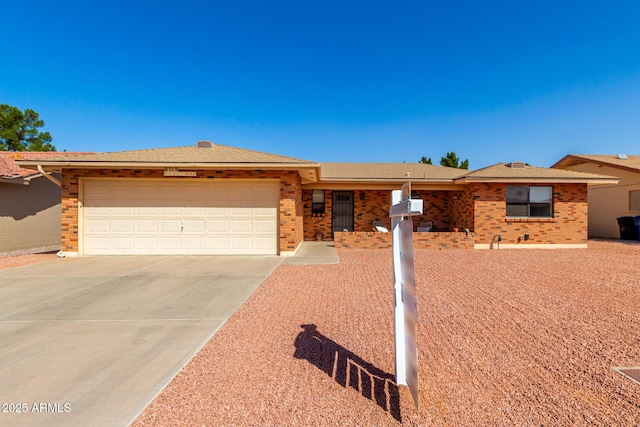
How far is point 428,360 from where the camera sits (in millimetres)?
3227

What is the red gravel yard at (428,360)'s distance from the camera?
2375 millimetres

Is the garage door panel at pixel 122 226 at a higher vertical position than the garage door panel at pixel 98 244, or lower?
higher

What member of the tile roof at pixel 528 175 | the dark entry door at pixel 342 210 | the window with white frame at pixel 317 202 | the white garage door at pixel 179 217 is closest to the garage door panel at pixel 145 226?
the white garage door at pixel 179 217

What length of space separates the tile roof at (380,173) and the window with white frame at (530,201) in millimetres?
2294

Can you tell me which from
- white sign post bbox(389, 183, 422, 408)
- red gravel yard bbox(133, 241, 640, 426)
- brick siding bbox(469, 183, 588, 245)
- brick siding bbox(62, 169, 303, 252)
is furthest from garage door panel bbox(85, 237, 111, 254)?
brick siding bbox(469, 183, 588, 245)

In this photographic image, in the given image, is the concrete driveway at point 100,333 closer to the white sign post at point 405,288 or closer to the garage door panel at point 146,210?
the white sign post at point 405,288

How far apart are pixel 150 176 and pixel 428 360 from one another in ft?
32.7

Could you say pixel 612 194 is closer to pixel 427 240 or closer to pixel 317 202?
pixel 427 240

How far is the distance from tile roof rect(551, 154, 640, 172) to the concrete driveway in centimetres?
1949

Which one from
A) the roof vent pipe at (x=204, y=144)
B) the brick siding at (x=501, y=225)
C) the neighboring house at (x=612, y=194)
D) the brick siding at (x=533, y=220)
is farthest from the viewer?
the neighboring house at (x=612, y=194)

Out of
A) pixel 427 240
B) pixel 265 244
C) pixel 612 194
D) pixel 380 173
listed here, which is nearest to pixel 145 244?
pixel 265 244

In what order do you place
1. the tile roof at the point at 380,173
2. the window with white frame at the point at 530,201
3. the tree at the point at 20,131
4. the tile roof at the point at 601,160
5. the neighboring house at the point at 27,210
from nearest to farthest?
the neighboring house at the point at 27,210 < the window with white frame at the point at 530,201 < the tile roof at the point at 380,173 < the tile roof at the point at 601,160 < the tree at the point at 20,131

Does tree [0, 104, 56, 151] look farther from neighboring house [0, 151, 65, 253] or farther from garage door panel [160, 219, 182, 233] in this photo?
garage door panel [160, 219, 182, 233]

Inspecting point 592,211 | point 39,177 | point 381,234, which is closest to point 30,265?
point 39,177
